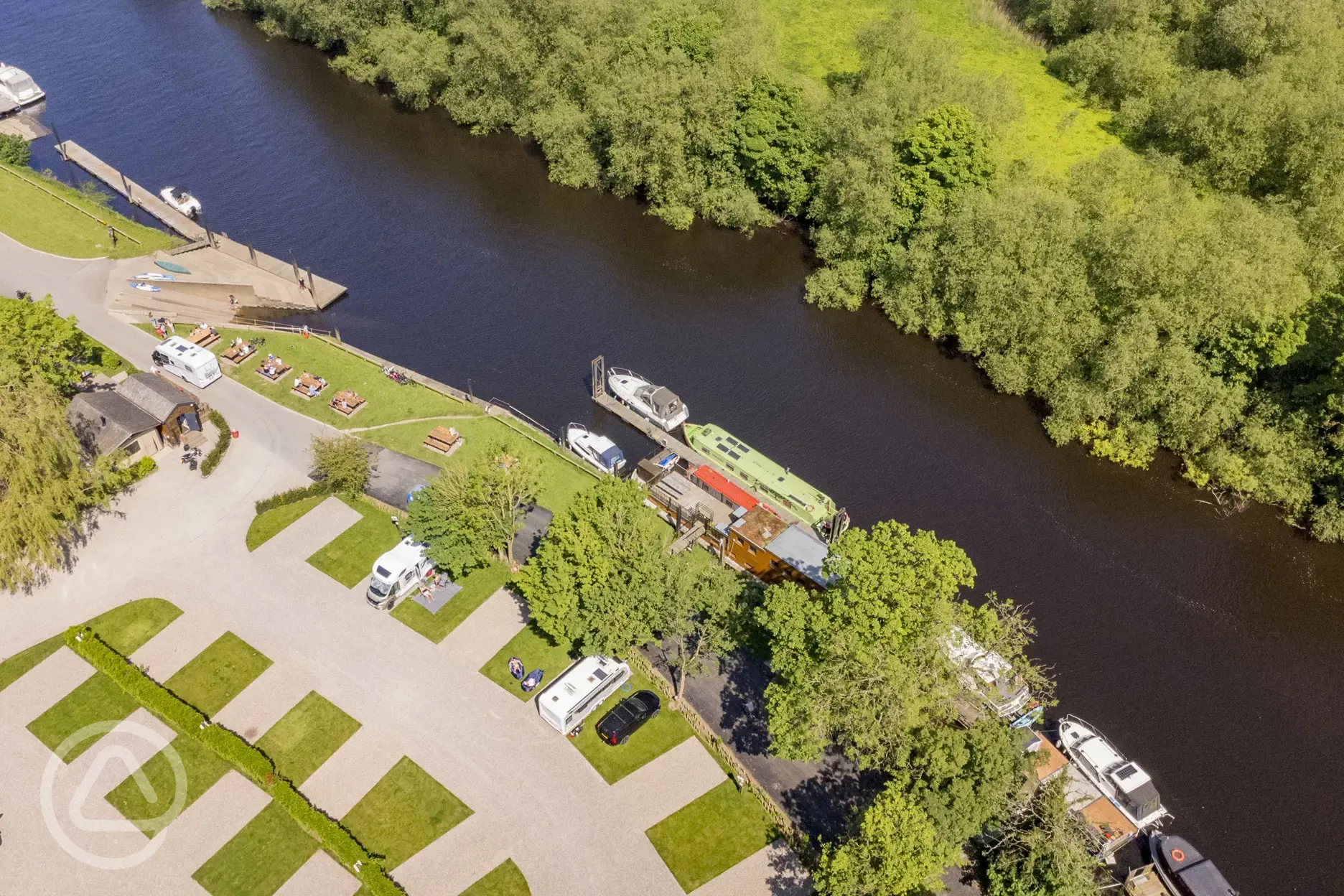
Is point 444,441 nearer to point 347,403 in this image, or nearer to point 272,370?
point 347,403


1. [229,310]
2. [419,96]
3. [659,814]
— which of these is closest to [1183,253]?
[659,814]

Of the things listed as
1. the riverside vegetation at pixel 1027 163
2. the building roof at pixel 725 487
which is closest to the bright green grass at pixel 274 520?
the building roof at pixel 725 487

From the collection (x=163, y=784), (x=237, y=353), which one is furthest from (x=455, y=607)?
(x=237, y=353)

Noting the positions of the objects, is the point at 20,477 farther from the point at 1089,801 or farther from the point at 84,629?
the point at 1089,801

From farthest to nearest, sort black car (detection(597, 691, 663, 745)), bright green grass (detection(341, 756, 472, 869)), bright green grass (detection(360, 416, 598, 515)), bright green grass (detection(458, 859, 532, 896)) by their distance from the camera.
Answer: bright green grass (detection(360, 416, 598, 515)), black car (detection(597, 691, 663, 745)), bright green grass (detection(341, 756, 472, 869)), bright green grass (detection(458, 859, 532, 896))

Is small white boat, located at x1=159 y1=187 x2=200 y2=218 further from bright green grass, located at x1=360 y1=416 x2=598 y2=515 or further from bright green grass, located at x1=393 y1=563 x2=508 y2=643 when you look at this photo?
bright green grass, located at x1=393 y1=563 x2=508 y2=643

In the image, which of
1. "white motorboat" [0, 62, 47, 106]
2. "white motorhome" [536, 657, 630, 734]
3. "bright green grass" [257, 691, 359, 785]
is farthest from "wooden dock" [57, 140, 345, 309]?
"white motorhome" [536, 657, 630, 734]
